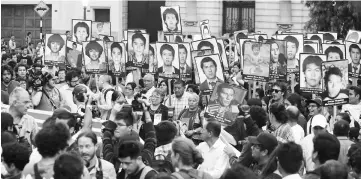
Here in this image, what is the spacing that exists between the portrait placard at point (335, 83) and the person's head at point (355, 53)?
3.13m

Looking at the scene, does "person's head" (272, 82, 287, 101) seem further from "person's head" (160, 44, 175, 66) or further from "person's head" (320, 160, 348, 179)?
"person's head" (320, 160, 348, 179)

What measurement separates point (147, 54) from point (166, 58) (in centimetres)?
157

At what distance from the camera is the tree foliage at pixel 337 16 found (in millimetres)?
31438

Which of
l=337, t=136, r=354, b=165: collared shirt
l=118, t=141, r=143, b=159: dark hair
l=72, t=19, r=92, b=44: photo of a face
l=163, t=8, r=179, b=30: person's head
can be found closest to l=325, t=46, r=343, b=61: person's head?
l=163, t=8, r=179, b=30: person's head

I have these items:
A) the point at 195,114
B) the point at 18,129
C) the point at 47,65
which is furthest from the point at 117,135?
the point at 47,65

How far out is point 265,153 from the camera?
869cm

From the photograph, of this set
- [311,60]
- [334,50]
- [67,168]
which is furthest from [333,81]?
[67,168]

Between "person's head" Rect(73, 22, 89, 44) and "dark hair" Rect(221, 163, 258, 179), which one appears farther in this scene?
"person's head" Rect(73, 22, 89, 44)

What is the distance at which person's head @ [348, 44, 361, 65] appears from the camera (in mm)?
17391

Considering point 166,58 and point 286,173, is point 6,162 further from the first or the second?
point 166,58

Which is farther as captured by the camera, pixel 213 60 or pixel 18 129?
pixel 213 60

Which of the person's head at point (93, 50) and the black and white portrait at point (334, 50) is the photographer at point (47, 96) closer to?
the person's head at point (93, 50)

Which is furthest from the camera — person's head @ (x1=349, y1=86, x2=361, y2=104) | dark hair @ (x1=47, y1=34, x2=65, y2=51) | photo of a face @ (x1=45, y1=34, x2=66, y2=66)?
dark hair @ (x1=47, y1=34, x2=65, y2=51)

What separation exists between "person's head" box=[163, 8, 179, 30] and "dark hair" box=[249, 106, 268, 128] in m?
12.5
